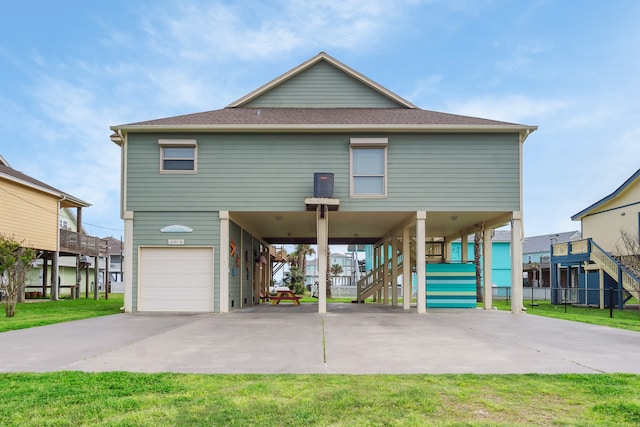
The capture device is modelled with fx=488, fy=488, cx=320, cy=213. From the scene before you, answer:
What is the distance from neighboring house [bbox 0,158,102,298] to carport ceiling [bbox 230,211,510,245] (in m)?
9.72

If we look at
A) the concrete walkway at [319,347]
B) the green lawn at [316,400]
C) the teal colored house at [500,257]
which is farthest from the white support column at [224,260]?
the teal colored house at [500,257]

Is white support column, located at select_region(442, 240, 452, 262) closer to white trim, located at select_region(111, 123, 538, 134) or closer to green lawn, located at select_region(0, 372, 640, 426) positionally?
white trim, located at select_region(111, 123, 538, 134)

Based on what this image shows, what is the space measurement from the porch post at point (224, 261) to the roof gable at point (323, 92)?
4781 millimetres

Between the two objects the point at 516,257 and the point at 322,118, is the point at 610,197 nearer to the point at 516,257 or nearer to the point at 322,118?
the point at 516,257

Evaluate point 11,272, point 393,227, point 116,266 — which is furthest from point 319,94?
point 116,266

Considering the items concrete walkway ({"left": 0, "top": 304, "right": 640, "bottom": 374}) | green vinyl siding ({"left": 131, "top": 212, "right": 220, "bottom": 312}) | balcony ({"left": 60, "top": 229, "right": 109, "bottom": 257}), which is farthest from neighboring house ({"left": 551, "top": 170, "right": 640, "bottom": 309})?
balcony ({"left": 60, "top": 229, "right": 109, "bottom": 257})

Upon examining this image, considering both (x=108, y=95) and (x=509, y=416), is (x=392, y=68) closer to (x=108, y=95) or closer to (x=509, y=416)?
(x=108, y=95)

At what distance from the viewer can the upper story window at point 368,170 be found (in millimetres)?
14633

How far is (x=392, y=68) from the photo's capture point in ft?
68.3

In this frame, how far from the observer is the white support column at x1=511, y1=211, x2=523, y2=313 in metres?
14.6

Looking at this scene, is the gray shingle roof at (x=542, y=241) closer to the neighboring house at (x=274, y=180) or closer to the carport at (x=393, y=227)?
the carport at (x=393, y=227)

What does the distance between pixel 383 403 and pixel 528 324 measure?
28.0ft

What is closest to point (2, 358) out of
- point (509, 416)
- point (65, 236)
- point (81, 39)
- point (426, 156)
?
point (509, 416)

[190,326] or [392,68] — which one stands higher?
[392,68]
